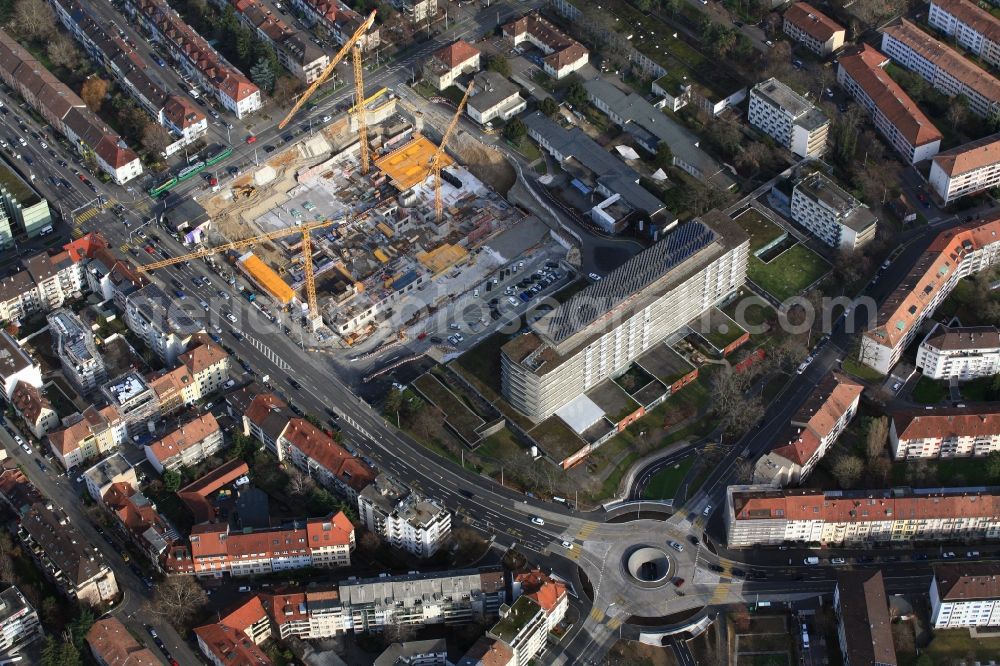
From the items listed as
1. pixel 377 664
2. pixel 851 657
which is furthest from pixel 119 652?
pixel 851 657

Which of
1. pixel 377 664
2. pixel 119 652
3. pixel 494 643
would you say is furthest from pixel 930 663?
pixel 119 652

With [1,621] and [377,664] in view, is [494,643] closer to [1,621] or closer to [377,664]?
[377,664]

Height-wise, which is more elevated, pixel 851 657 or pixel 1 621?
pixel 1 621

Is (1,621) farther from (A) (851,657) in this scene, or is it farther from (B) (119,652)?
(A) (851,657)

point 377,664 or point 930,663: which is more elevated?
point 377,664

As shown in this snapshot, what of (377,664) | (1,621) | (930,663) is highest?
(1,621)

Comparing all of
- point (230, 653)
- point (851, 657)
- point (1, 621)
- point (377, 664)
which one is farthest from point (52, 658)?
point (851, 657)

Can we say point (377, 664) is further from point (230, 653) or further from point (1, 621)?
point (1, 621)
